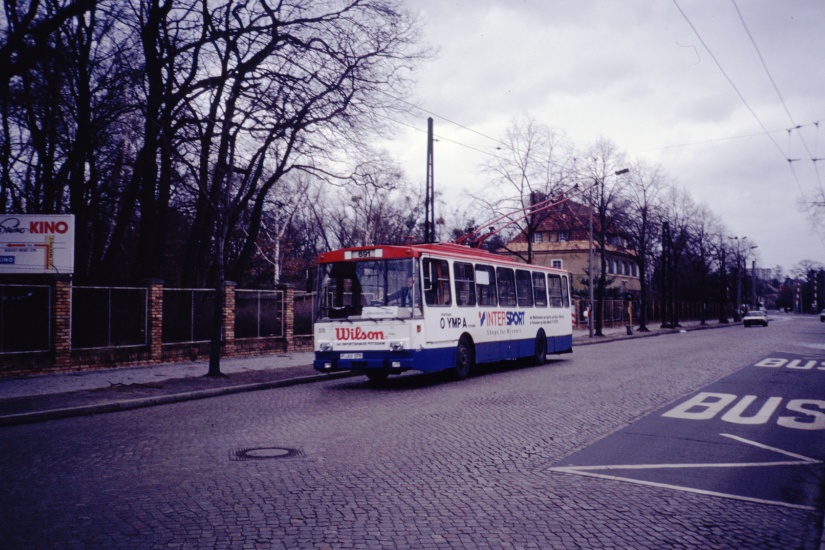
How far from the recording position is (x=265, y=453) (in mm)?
8289

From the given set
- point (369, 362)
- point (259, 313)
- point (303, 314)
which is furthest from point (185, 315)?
point (369, 362)

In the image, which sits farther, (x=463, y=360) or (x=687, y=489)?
(x=463, y=360)

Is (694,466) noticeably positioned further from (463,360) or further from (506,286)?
(506,286)

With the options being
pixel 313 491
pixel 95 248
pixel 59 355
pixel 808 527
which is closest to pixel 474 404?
pixel 313 491

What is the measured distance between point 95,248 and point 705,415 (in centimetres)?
2425

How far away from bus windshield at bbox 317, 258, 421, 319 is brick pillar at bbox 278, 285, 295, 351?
963 cm

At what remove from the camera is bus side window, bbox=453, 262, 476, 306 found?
678 inches

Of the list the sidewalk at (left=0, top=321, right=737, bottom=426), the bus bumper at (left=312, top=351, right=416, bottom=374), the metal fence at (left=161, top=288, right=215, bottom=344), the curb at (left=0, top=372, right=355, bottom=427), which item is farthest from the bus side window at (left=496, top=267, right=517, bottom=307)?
the metal fence at (left=161, top=288, right=215, bottom=344)

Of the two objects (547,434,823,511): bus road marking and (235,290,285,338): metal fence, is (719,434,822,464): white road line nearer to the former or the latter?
(547,434,823,511): bus road marking

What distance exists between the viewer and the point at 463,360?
691 inches

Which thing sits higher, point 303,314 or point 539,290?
point 539,290

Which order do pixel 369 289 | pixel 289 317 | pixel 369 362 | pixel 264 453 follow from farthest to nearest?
pixel 289 317 < pixel 369 289 < pixel 369 362 < pixel 264 453

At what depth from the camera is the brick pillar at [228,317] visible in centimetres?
2305

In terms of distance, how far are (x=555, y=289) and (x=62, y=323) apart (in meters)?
14.5
